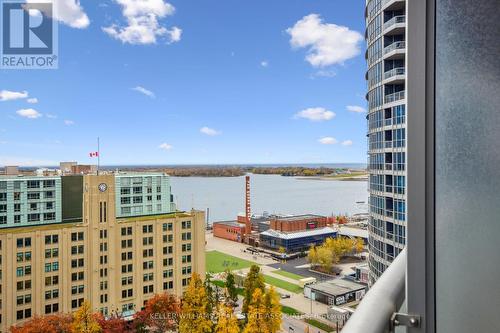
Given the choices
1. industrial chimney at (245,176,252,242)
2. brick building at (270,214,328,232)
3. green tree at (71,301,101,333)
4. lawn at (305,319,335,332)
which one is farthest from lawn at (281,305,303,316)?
industrial chimney at (245,176,252,242)

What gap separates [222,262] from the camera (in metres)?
11.1

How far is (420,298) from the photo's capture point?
34 centimetres

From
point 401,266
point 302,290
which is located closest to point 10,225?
point 302,290

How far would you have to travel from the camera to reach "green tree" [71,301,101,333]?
16.7 feet

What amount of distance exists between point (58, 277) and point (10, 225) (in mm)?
1306

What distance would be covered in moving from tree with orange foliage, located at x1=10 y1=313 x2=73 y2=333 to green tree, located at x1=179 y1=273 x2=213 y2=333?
180 centimetres

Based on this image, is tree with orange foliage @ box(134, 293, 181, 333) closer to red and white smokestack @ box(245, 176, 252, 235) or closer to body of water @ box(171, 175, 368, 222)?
body of water @ box(171, 175, 368, 222)

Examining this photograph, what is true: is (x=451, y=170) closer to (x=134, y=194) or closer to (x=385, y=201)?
(x=385, y=201)

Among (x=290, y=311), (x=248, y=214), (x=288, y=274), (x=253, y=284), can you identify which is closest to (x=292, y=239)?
(x=288, y=274)

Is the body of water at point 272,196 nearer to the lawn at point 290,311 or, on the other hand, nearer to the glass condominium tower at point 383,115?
the lawn at point 290,311

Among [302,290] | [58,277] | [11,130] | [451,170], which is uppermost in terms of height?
[11,130]

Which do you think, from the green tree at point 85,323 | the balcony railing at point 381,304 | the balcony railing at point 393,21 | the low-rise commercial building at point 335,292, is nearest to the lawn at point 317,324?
the low-rise commercial building at point 335,292

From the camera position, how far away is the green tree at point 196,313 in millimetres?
5168

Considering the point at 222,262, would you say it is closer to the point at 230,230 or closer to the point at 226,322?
the point at 230,230
